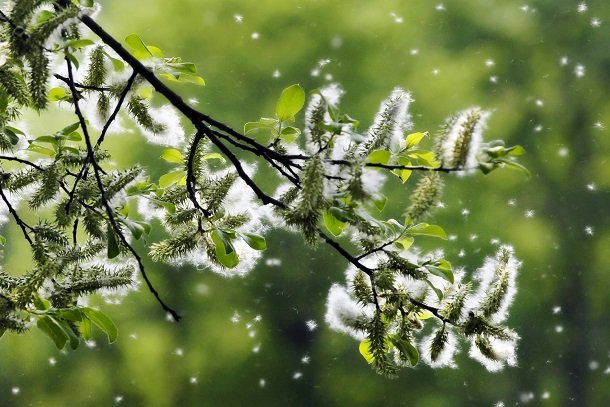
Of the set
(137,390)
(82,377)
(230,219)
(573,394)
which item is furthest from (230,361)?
(230,219)

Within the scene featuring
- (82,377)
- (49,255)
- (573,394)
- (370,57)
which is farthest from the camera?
(370,57)

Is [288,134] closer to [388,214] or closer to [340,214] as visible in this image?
[340,214]

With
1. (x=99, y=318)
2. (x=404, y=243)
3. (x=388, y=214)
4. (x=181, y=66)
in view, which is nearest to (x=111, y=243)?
(x=99, y=318)

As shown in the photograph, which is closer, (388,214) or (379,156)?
(379,156)

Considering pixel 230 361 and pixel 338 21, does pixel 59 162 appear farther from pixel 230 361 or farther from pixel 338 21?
→ pixel 338 21

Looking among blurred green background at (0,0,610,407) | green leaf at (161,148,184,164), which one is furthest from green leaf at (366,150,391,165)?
blurred green background at (0,0,610,407)

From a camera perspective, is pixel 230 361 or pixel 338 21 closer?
pixel 230 361

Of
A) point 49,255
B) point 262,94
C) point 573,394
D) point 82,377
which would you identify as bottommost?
point 49,255
